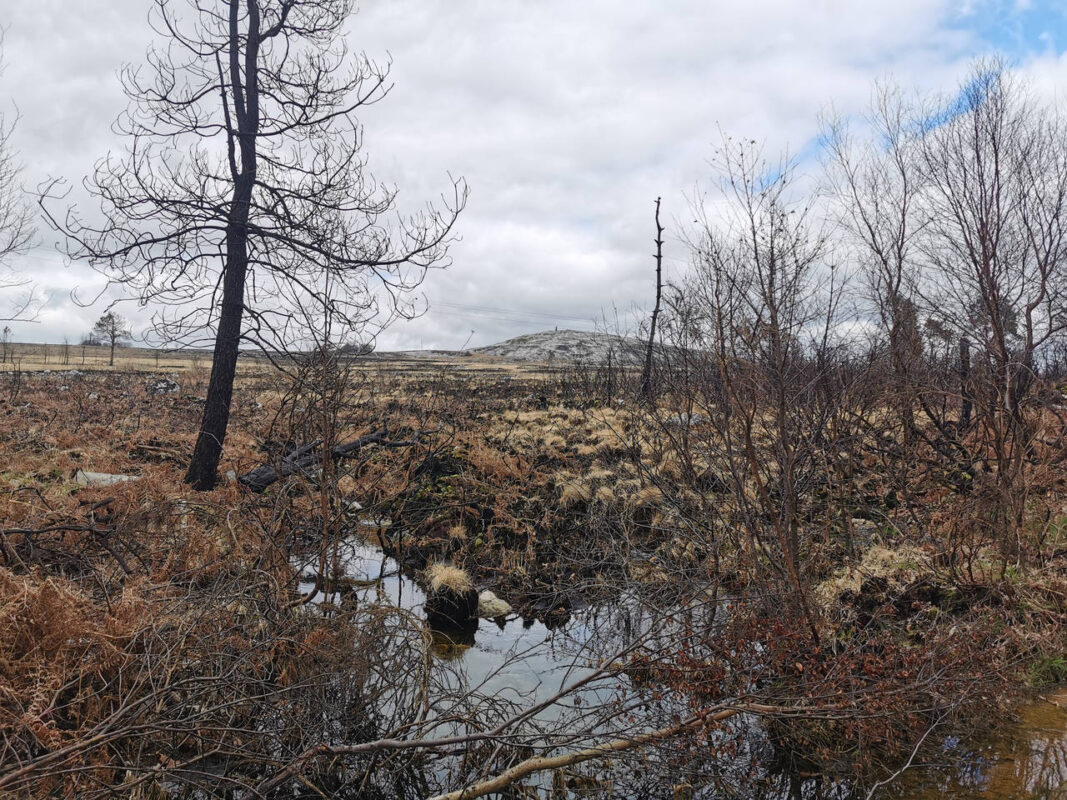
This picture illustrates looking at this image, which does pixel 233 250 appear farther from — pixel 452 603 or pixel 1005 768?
pixel 1005 768

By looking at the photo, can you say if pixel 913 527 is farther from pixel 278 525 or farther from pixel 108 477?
pixel 108 477

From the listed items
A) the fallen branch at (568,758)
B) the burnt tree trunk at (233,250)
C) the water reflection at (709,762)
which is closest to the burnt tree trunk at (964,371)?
the water reflection at (709,762)

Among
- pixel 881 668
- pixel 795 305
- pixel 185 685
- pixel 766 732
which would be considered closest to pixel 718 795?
pixel 766 732

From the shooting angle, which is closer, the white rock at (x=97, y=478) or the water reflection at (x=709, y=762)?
the water reflection at (x=709, y=762)

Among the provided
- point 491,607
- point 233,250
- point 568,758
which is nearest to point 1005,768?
point 568,758

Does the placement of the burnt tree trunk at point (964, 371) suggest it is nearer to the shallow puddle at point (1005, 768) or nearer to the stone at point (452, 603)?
the shallow puddle at point (1005, 768)

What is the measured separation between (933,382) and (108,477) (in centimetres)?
1082

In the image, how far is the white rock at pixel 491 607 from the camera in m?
7.46

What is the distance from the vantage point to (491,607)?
7.53m

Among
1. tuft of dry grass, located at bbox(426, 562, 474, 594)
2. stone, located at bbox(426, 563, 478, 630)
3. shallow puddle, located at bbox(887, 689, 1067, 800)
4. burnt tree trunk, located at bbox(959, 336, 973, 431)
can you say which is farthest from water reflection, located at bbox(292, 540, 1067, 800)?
burnt tree trunk, located at bbox(959, 336, 973, 431)

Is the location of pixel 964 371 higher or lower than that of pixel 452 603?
higher

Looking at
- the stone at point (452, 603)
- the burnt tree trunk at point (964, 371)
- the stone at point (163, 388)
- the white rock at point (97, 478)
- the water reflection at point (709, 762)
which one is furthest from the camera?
the stone at point (163, 388)

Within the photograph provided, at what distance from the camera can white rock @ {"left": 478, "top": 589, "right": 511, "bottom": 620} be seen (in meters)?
7.46

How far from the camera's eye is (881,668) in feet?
14.7
